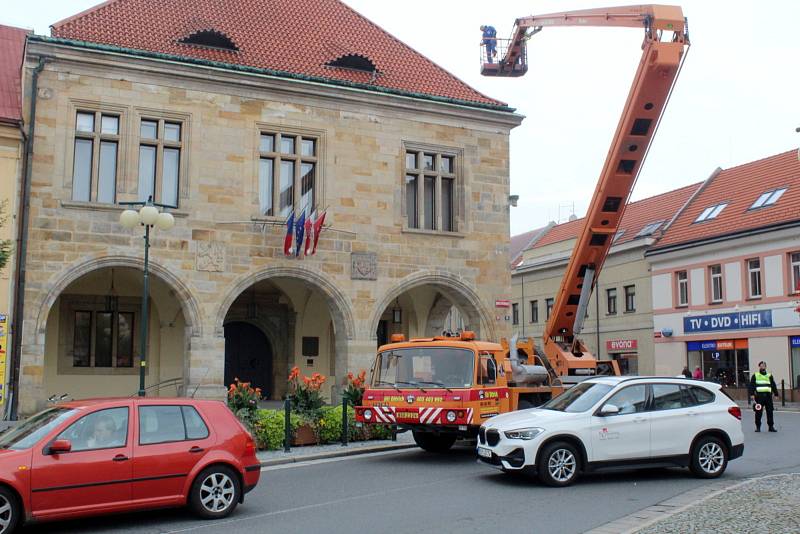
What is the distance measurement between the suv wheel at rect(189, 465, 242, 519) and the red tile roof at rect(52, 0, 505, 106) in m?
15.3

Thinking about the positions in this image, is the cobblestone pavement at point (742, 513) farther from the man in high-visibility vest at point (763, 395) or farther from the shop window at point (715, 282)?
the shop window at point (715, 282)

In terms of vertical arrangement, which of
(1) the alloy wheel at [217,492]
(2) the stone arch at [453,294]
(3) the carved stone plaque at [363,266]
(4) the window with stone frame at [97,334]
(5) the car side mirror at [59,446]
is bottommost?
(1) the alloy wheel at [217,492]

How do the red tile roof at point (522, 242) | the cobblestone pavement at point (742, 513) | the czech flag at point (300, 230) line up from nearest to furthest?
the cobblestone pavement at point (742, 513)
the czech flag at point (300, 230)
the red tile roof at point (522, 242)

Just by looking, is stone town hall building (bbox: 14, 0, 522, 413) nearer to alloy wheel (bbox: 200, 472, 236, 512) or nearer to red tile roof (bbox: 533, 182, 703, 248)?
alloy wheel (bbox: 200, 472, 236, 512)

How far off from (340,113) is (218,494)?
16.0m

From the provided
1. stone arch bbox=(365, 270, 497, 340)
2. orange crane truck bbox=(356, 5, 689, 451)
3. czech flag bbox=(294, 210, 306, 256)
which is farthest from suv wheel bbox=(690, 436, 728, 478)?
czech flag bbox=(294, 210, 306, 256)

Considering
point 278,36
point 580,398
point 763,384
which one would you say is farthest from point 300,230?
point 763,384

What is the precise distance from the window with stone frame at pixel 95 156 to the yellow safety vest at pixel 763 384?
15.9 m

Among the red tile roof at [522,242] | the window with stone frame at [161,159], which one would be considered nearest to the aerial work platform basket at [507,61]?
the window with stone frame at [161,159]

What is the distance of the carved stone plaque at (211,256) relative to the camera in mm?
22328

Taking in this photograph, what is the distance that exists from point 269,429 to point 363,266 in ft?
29.2

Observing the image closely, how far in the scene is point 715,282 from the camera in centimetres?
3634

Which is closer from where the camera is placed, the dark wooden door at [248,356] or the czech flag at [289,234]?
the czech flag at [289,234]

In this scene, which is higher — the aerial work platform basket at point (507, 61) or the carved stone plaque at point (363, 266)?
the aerial work platform basket at point (507, 61)
